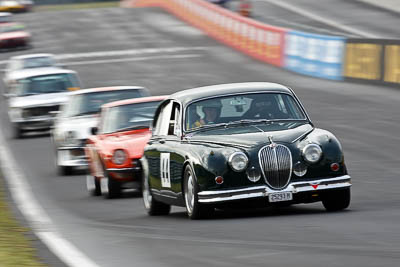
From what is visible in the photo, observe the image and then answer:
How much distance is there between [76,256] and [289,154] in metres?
2.63

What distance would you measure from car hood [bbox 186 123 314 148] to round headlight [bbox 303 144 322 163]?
0.58 feet

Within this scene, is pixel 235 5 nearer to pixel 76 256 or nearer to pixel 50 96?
pixel 50 96

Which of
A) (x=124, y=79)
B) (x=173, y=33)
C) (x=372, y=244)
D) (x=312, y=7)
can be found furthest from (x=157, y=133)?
(x=312, y=7)

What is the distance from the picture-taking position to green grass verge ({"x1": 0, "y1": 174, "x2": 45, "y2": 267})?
303 inches

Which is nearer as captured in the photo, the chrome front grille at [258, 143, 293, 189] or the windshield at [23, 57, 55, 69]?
the chrome front grille at [258, 143, 293, 189]

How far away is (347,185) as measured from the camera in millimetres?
10039

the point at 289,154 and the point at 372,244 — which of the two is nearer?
the point at 372,244

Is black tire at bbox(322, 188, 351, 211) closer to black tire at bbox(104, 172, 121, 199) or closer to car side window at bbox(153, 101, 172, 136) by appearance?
car side window at bbox(153, 101, 172, 136)

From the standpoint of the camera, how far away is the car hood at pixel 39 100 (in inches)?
997

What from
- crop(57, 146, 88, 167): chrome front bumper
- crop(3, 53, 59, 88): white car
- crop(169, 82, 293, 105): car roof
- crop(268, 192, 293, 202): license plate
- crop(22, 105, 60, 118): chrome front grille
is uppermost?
crop(169, 82, 293, 105): car roof

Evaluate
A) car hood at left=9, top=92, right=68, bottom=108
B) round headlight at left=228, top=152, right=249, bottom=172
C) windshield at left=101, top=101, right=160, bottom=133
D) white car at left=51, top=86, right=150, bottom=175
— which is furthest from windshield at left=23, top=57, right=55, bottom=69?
round headlight at left=228, top=152, right=249, bottom=172

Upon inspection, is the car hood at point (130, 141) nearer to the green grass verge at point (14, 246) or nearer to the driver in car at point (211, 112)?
the green grass verge at point (14, 246)

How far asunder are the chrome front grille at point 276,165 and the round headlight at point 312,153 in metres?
0.16

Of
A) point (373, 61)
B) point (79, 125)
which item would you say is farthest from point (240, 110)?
point (373, 61)
